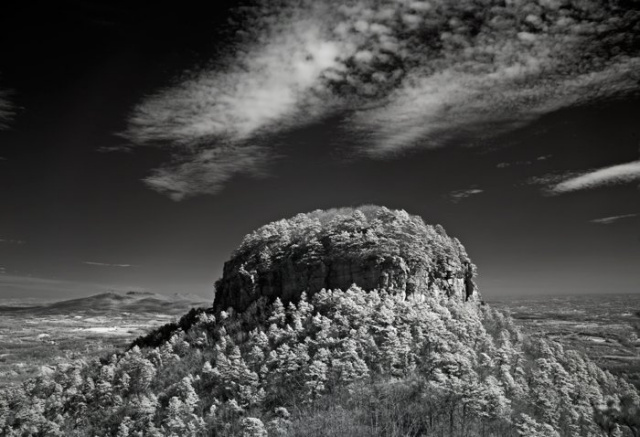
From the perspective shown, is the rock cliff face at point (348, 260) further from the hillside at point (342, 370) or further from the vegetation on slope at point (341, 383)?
the vegetation on slope at point (341, 383)

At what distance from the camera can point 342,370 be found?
39219mm

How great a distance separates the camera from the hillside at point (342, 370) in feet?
103

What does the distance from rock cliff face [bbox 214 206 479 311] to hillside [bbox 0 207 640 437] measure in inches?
11.6

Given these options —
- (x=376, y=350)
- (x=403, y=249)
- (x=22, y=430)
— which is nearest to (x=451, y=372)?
(x=376, y=350)

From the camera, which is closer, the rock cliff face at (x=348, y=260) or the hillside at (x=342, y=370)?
the hillside at (x=342, y=370)

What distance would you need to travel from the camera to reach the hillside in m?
31.3

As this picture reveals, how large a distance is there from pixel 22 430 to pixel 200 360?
25269mm

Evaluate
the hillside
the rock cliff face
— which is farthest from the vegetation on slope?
the rock cliff face

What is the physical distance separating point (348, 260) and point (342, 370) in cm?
2240

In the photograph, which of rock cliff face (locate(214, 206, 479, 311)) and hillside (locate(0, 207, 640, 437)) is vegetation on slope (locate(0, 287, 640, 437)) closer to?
hillside (locate(0, 207, 640, 437))

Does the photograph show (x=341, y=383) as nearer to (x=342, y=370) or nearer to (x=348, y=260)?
(x=342, y=370)

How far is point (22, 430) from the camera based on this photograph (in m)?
54.9

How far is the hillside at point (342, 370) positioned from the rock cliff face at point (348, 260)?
29 centimetres

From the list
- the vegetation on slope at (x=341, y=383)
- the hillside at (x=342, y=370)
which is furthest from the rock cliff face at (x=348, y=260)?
the vegetation on slope at (x=341, y=383)
